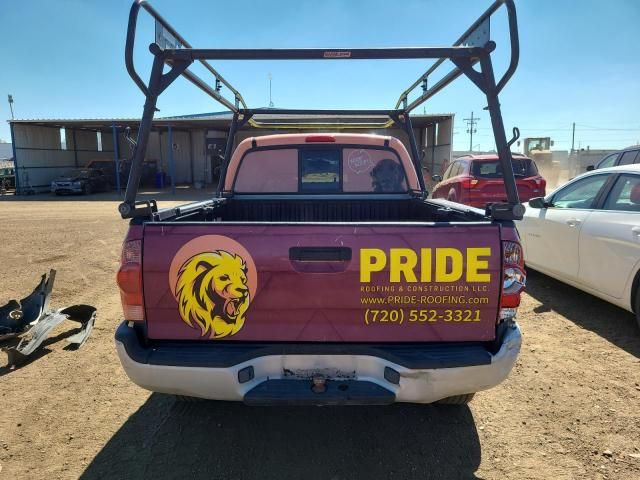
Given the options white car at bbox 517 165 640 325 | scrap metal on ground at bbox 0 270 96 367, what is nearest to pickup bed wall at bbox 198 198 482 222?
scrap metal on ground at bbox 0 270 96 367

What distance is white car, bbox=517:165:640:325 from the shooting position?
14.0 feet

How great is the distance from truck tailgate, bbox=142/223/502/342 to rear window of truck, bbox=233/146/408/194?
2075mm

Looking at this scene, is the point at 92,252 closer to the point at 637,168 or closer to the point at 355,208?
the point at 355,208

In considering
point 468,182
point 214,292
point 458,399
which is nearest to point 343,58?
point 214,292

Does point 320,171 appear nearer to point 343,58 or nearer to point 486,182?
point 343,58

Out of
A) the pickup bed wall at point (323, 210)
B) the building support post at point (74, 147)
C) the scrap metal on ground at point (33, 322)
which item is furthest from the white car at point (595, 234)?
the building support post at point (74, 147)

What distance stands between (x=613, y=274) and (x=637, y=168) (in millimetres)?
1183

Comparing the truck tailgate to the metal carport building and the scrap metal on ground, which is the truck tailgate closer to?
the scrap metal on ground

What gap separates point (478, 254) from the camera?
223 centimetres

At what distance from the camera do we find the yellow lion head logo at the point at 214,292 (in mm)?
2244

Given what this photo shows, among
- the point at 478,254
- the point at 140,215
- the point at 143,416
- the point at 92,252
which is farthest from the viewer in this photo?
the point at 92,252

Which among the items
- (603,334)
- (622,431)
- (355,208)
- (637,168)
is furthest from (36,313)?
(637,168)

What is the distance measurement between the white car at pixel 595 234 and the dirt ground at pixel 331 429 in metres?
0.65

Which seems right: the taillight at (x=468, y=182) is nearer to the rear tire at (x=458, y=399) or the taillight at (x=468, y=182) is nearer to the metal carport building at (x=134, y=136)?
the rear tire at (x=458, y=399)
